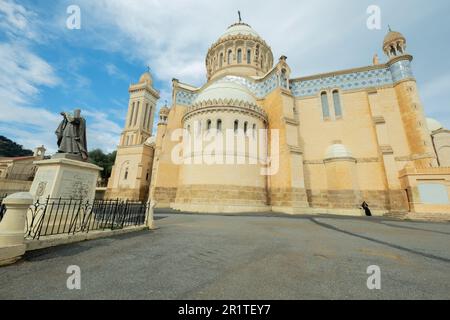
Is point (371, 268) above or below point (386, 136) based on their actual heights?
below

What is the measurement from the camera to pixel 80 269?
10.6ft

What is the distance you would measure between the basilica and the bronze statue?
32.7ft

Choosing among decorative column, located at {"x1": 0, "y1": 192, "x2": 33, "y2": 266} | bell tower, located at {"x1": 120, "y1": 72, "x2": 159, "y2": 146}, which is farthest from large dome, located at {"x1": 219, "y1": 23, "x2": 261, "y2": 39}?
decorative column, located at {"x1": 0, "y1": 192, "x2": 33, "y2": 266}

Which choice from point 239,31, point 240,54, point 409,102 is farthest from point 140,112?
point 409,102

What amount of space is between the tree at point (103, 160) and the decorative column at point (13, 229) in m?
44.8

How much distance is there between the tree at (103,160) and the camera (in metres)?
42.7

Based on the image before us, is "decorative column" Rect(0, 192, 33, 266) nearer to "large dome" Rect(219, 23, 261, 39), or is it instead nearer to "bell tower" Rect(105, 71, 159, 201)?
"bell tower" Rect(105, 71, 159, 201)

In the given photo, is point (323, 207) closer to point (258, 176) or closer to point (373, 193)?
point (373, 193)

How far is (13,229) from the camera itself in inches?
142

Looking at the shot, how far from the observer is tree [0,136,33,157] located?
61.0 m

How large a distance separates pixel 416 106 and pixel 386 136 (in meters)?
3.60

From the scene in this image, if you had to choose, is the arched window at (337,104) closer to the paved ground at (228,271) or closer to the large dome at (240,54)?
the large dome at (240,54)

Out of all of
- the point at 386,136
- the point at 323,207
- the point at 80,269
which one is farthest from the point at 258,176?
the point at 80,269

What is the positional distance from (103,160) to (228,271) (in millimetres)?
49973
